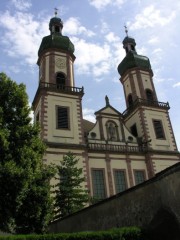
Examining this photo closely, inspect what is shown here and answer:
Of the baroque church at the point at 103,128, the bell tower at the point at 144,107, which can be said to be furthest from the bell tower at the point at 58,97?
the bell tower at the point at 144,107

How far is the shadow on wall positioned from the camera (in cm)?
1058

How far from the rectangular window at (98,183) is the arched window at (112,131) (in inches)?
167

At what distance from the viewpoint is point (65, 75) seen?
103 feet

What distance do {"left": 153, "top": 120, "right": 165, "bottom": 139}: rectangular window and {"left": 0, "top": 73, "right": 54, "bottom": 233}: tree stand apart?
63.1 feet

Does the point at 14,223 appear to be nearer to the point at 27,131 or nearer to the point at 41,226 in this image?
the point at 41,226

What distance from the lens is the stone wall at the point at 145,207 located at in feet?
35.1

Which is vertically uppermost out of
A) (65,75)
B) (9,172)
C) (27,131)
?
(65,75)

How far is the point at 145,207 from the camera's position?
12.0 m

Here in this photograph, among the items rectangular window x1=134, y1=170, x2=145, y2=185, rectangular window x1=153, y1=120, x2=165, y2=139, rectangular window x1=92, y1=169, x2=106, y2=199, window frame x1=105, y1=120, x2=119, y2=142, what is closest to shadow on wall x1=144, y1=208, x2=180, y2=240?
rectangular window x1=92, y1=169, x2=106, y2=199

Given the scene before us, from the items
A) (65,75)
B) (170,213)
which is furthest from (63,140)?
(170,213)

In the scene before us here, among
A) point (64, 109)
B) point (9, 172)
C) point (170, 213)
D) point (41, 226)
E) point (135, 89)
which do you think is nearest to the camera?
point (170, 213)

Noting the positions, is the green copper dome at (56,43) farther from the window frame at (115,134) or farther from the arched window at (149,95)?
the arched window at (149,95)

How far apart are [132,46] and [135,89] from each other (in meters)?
9.28

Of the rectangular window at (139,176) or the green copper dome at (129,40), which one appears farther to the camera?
the green copper dome at (129,40)
